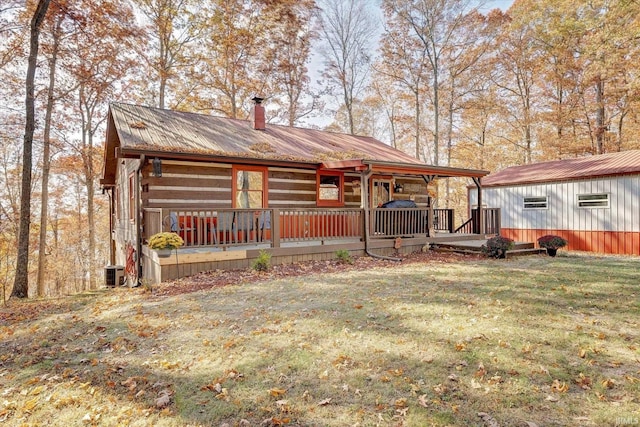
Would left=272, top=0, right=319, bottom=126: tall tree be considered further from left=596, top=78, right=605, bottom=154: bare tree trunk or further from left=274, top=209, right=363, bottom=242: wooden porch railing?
left=596, top=78, right=605, bottom=154: bare tree trunk

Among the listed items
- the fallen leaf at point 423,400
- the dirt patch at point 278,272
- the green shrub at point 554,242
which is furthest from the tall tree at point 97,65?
the green shrub at point 554,242

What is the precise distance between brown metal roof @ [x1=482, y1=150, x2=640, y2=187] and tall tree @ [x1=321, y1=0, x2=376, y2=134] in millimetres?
9894

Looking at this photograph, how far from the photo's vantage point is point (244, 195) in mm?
11461

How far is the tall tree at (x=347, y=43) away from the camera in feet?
74.9

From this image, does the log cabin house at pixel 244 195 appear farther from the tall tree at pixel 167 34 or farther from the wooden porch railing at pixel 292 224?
the tall tree at pixel 167 34

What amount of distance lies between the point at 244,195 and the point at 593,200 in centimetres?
1341

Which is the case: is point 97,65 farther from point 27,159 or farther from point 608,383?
point 608,383

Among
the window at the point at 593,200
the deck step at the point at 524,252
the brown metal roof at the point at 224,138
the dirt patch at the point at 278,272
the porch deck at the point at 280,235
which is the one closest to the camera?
the dirt patch at the point at 278,272

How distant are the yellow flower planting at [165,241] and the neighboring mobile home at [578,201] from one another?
1501 cm

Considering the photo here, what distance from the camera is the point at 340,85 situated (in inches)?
953

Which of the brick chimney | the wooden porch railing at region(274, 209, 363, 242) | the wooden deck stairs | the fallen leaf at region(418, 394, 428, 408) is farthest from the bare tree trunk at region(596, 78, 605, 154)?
the fallen leaf at region(418, 394, 428, 408)

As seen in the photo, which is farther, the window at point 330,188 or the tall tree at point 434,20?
the tall tree at point 434,20

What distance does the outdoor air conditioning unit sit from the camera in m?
12.7

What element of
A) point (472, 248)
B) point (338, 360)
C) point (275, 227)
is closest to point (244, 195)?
point (275, 227)
